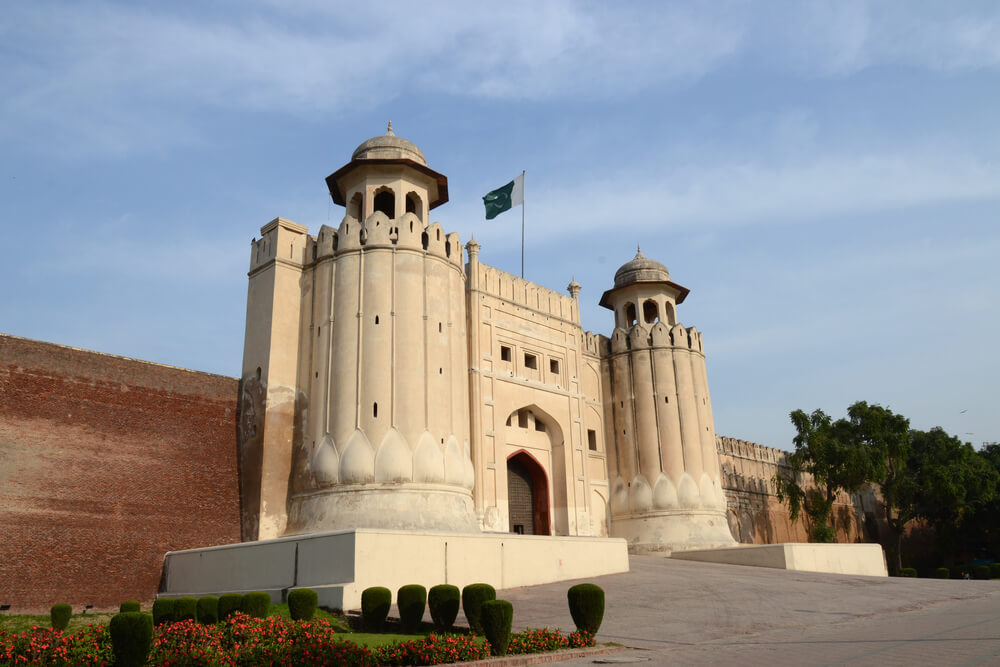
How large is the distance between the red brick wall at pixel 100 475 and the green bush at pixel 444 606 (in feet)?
30.4

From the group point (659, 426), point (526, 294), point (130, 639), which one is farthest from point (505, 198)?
point (130, 639)

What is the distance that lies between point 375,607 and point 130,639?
482 centimetres

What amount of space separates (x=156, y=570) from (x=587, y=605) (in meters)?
12.2

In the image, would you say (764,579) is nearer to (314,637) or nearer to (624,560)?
(624,560)

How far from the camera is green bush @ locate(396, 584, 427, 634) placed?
13445mm

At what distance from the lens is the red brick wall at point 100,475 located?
17531 millimetres

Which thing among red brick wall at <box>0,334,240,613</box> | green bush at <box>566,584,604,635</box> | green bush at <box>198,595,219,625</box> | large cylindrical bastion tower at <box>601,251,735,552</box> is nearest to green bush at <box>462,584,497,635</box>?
green bush at <box>566,584,604,635</box>

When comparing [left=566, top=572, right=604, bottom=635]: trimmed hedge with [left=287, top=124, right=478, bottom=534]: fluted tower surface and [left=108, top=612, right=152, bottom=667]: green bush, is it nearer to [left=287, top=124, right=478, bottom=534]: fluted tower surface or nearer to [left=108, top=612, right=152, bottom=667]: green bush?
[left=108, top=612, right=152, bottom=667]: green bush

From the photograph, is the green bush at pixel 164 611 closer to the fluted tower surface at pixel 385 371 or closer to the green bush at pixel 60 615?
the green bush at pixel 60 615

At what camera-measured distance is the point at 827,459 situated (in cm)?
3672

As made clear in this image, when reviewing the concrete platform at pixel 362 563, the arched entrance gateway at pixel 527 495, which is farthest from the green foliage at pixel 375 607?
the arched entrance gateway at pixel 527 495

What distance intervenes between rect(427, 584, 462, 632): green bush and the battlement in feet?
52.2

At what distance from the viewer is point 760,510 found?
133 feet

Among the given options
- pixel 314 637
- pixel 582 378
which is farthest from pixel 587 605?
pixel 582 378
